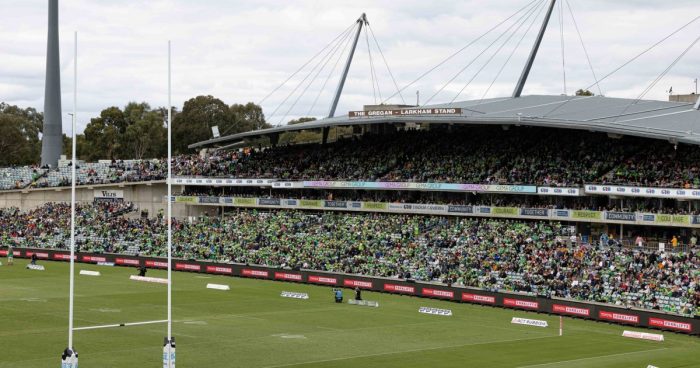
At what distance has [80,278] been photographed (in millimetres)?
67000

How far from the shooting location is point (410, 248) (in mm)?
66375

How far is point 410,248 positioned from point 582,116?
14767mm

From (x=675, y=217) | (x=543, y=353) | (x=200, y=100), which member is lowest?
(x=543, y=353)

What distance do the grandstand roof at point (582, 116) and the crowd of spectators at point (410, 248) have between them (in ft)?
22.8

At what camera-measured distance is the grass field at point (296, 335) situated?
38.2 metres

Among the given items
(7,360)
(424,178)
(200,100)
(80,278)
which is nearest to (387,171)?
(424,178)

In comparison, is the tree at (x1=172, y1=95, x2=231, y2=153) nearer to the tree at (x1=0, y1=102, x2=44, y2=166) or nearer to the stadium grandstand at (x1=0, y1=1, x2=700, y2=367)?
the tree at (x1=0, y1=102, x2=44, y2=166)

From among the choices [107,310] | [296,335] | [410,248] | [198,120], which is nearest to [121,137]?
[198,120]

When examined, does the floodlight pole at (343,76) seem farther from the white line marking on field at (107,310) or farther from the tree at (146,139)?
the tree at (146,139)

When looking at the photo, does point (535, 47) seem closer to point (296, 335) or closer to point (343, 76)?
point (343, 76)

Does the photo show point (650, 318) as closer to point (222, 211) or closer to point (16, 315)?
point (16, 315)

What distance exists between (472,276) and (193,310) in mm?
17089

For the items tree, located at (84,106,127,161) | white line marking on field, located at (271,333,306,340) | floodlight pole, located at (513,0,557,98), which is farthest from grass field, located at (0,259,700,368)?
tree, located at (84,106,127,161)

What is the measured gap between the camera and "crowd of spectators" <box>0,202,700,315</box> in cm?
5303
